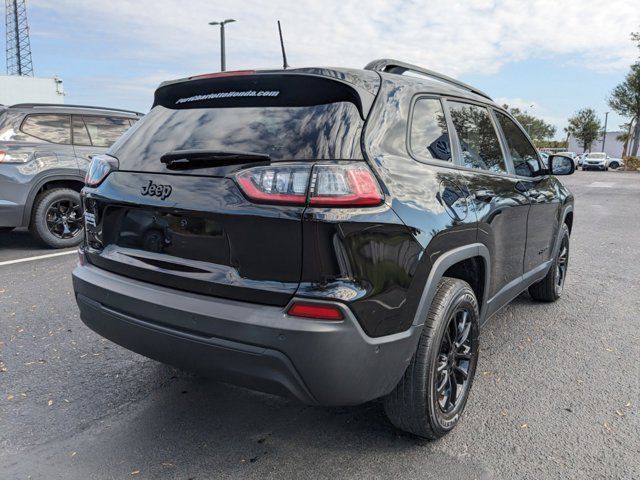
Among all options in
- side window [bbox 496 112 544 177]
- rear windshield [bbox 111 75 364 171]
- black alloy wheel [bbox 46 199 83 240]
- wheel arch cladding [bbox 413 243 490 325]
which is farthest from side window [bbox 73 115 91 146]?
wheel arch cladding [bbox 413 243 490 325]

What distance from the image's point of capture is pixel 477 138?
3221 millimetres

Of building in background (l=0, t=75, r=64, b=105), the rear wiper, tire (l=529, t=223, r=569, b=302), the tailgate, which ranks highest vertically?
building in background (l=0, t=75, r=64, b=105)

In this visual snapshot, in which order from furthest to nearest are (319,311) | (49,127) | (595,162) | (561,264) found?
(595,162), (49,127), (561,264), (319,311)

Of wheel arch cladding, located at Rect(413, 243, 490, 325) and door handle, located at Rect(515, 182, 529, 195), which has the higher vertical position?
door handle, located at Rect(515, 182, 529, 195)

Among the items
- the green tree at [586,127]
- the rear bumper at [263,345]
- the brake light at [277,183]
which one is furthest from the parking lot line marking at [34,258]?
the green tree at [586,127]

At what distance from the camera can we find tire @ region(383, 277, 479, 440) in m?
2.34

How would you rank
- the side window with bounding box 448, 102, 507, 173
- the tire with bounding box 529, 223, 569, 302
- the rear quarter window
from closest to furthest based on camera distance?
the side window with bounding box 448, 102, 507, 173
the tire with bounding box 529, 223, 569, 302
the rear quarter window

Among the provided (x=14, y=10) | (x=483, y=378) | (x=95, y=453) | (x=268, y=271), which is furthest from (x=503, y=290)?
(x=14, y=10)

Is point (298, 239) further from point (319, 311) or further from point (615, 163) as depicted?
point (615, 163)

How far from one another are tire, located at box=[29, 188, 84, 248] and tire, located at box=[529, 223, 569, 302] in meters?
5.25

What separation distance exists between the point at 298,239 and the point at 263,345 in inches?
16.5

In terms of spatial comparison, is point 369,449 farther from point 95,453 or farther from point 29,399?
point 29,399

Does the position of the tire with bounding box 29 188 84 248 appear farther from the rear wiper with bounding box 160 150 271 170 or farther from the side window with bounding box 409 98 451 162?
the side window with bounding box 409 98 451 162

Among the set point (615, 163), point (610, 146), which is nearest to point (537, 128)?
point (610, 146)
